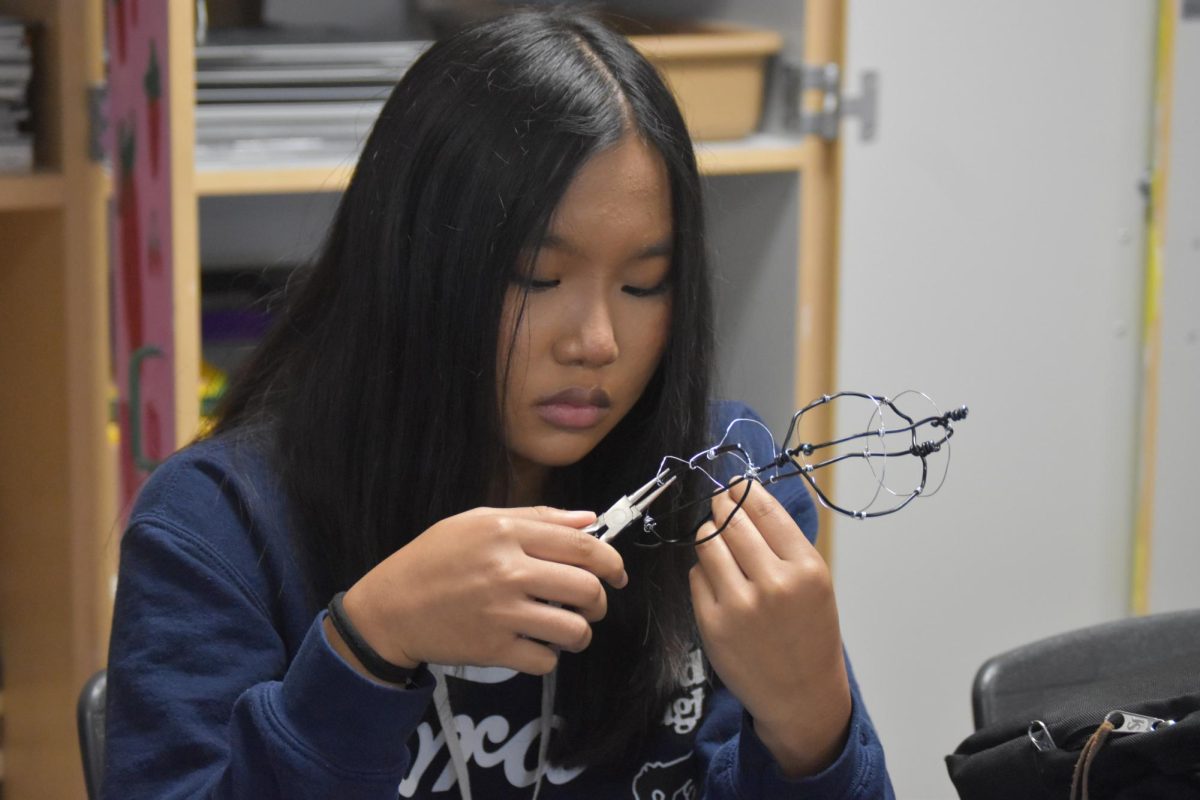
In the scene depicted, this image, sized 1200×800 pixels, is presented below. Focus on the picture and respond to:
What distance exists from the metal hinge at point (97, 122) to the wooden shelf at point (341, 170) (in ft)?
0.36

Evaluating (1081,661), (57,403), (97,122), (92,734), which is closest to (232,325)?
(57,403)

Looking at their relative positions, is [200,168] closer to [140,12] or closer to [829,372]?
[140,12]

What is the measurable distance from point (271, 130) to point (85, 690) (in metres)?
0.75

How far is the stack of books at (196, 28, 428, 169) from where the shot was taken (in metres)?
1.65

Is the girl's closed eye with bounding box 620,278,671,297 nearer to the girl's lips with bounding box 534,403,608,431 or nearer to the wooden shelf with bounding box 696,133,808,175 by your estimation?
the girl's lips with bounding box 534,403,608,431

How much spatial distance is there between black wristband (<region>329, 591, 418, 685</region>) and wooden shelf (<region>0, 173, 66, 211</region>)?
92 cm

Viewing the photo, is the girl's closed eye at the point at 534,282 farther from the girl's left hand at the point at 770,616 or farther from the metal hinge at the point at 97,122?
the metal hinge at the point at 97,122

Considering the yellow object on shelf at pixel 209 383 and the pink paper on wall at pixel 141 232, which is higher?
the pink paper on wall at pixel 141 232

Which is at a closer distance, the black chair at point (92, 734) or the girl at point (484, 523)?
the girl at point (484, 523)

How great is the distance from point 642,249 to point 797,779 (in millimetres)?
338

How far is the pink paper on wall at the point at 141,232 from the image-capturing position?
142 cm

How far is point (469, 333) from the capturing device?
38.1 inches

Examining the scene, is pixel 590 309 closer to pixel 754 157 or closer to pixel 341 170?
pixel 341 170

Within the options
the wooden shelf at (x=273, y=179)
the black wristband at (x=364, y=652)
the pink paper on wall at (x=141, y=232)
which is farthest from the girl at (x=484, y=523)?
the wooden shelf at (x=273, y=179)
